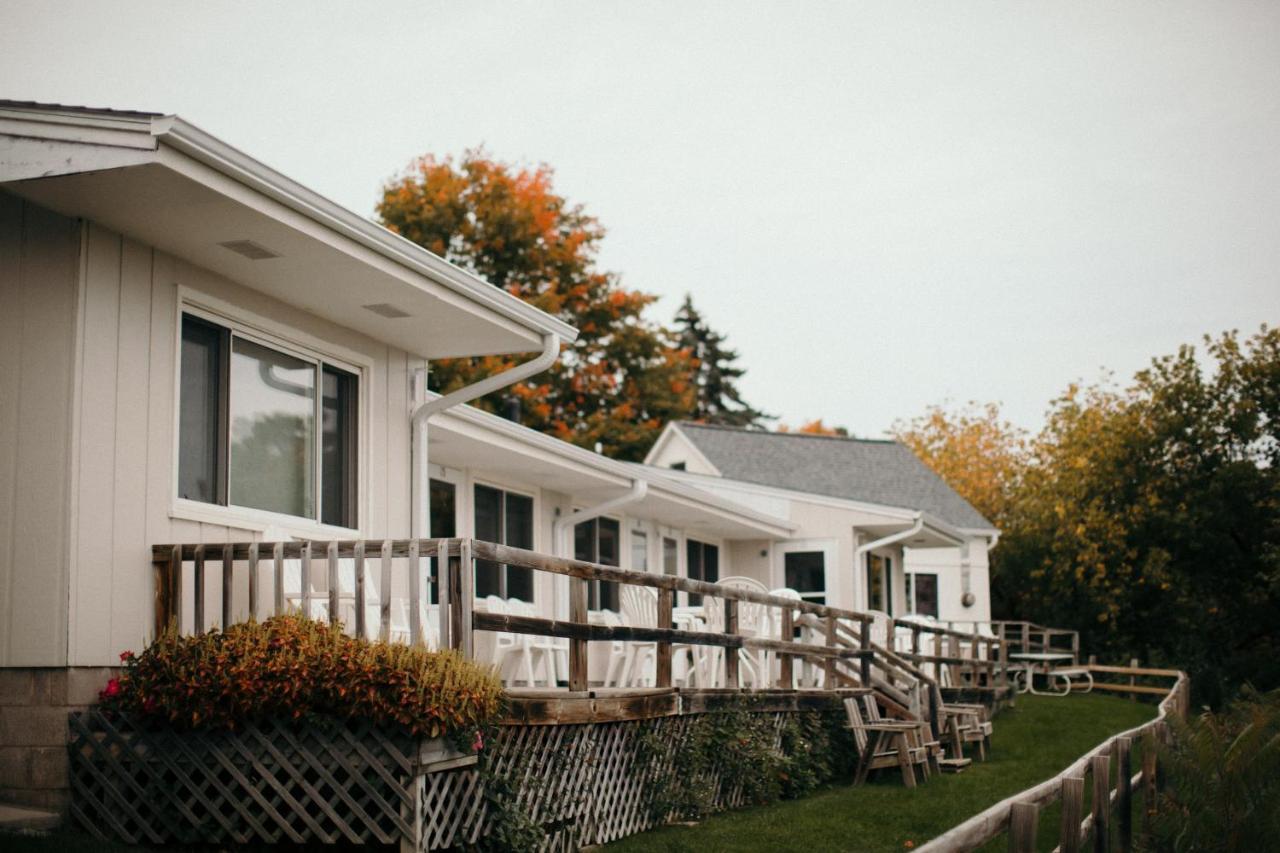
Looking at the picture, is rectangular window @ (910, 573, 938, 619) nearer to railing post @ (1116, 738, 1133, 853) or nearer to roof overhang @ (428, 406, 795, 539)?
roof overhang @ (428, 406, 795, 539)

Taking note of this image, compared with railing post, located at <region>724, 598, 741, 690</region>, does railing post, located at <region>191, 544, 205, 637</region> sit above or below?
above

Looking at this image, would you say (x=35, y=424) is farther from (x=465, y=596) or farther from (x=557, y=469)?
(x=557, y=469)

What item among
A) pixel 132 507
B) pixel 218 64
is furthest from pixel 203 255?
pixel 218 64

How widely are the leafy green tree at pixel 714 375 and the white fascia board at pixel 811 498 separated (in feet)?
88.4

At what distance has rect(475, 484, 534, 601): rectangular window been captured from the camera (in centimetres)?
1353

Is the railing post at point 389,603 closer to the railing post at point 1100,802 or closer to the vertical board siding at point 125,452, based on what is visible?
the vertical board siding at point 125,452

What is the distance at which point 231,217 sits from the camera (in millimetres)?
6777

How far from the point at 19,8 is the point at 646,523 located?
12.3 m

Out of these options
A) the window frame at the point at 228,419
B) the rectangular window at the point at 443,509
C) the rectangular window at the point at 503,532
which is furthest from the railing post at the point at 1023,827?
the rectangular window at the point at 503,532

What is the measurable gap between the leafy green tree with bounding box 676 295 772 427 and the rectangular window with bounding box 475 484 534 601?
34860mm

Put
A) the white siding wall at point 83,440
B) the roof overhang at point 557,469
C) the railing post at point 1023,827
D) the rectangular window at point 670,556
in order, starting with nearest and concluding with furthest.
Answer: the railing post at point 1023,827
the white siding wall at point 83,440
the roof overhang at point 557,469
the rectangular window at point 670,556

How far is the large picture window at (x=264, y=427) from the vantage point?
7.54 m

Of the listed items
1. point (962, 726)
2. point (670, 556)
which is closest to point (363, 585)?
point (962, 726)

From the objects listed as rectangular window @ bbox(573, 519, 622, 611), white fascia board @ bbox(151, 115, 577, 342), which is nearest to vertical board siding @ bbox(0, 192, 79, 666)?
white fascia board @ bbox(151, 115, 577, 342)
